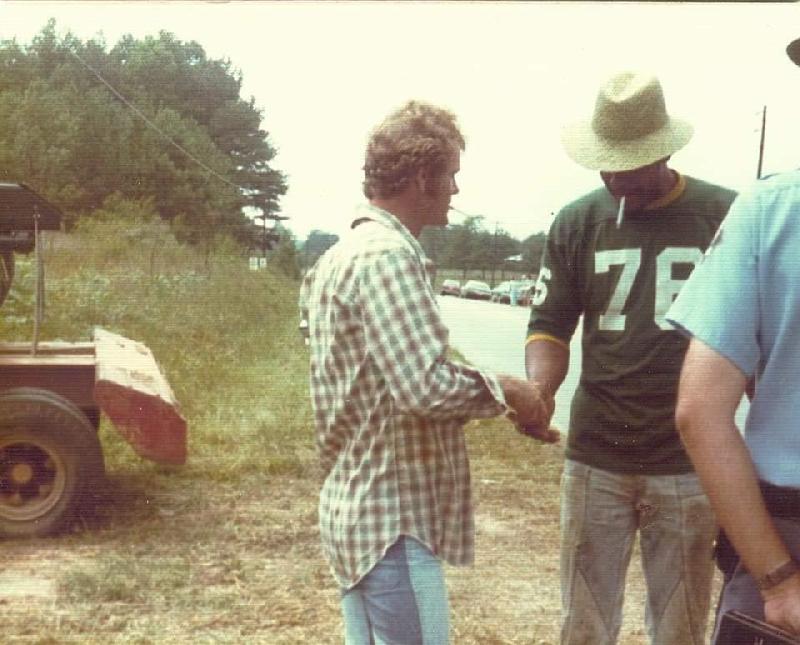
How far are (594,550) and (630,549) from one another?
0.07 meters

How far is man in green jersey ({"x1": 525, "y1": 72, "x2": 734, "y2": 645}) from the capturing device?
1939 millimetres

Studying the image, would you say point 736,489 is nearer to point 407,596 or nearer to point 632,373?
point 407,596

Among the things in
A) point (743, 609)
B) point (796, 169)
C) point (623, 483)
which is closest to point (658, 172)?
point (623, 483)

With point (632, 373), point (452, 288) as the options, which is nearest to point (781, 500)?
point (632, 373)

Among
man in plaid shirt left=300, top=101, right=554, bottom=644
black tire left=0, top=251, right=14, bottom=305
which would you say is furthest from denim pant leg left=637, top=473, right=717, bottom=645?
black tire left=0, top=251, right=14, bottom=305

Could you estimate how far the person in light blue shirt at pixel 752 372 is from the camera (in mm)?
1132

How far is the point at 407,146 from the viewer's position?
150 cm

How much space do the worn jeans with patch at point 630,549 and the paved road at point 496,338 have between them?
1.44ft

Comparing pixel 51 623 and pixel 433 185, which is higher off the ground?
pixel 433 185

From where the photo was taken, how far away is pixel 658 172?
6.37ft

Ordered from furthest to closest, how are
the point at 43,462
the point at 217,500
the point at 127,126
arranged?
the point at 217,500 < the point at 127,126 < the point at 43,462

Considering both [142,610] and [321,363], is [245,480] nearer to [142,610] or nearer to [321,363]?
[142,610]

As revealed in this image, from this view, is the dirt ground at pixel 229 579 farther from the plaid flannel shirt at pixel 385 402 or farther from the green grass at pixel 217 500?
the plaid flannel shirt at pixel 385 402

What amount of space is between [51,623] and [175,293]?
185 centimetres
